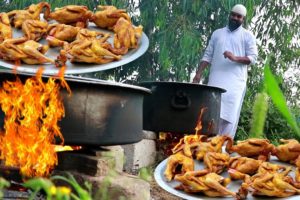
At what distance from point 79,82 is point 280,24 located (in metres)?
7.21

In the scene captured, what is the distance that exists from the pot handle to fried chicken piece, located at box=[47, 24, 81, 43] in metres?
1.06

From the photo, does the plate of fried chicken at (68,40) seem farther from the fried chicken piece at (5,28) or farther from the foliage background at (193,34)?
the foliage background at (193,34)

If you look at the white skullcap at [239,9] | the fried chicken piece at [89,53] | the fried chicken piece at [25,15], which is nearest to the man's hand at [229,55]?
the white skullcap at [239,9]

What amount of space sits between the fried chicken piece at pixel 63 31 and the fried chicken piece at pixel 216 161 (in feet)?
7.39

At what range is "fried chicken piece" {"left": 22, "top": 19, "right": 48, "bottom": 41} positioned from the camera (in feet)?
15.1

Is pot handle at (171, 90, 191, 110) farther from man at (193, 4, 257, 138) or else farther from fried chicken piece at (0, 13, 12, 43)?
fried chicken piece at (0, 13, 12, 43)

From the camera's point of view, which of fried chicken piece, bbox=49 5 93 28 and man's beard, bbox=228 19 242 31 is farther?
man's beard, bbox=228 19 242 31

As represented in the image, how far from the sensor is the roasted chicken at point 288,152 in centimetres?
281

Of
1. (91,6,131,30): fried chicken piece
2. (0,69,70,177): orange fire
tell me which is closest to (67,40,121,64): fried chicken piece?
(91,6,131,30): fried chicken piece

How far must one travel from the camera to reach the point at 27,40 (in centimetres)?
451

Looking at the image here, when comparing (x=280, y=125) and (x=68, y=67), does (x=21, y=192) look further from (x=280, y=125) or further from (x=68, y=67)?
(x=280, y=125)

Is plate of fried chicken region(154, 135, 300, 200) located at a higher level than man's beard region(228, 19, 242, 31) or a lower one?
lower

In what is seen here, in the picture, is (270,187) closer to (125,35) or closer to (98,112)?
(98,112)

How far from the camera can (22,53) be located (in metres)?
4.30
